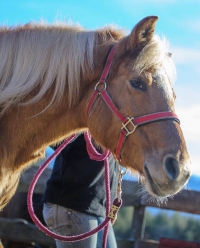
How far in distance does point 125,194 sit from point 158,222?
15.0ft

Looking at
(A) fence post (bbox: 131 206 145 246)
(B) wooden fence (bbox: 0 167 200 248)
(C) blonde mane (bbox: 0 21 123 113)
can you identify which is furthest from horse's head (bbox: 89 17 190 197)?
(A) fence post (bbox: 131 206 145 246)

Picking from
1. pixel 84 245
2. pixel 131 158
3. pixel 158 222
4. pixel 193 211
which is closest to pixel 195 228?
pixel 158 222

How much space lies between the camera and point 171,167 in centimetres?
278

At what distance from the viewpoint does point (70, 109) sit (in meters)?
3.20

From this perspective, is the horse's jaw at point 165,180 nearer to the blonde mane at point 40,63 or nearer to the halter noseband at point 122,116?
the halter noseband at point 122,116

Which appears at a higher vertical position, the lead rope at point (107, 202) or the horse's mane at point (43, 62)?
the horse's mane at point (43, 62)

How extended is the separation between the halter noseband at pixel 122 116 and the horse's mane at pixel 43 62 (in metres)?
0.12

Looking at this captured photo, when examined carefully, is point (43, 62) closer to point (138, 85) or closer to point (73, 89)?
point (73, 89)

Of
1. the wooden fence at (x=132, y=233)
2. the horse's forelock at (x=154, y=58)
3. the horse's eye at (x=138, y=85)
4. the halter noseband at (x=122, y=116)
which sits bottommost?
the wooden fence at (x=132, y=233)

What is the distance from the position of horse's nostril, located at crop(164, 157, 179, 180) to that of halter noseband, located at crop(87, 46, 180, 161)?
0.26 meters

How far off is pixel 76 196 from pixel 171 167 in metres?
1.03

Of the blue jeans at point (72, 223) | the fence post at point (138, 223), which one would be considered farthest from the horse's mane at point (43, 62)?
the fence post at point (138, 223)

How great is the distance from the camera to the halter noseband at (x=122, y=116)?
9.52 feet

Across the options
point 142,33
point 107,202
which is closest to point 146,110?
point 142,33
